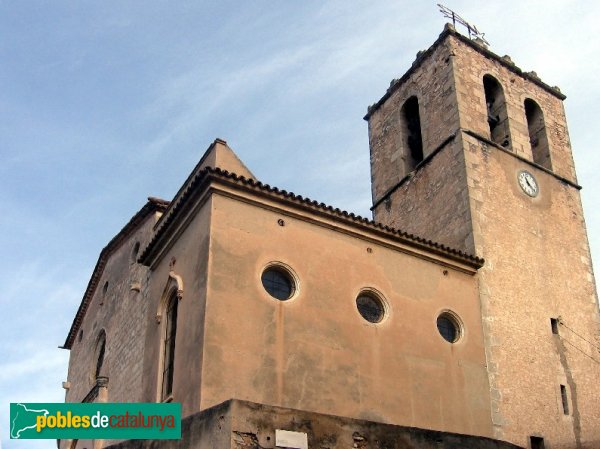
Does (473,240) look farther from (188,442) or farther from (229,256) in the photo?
(188,442)

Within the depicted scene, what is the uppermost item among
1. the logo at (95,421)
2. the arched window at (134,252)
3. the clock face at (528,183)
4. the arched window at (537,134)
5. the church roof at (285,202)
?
the arched window at (537,134)

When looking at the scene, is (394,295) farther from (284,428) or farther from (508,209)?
(284,428)

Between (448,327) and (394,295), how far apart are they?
1.55 metres

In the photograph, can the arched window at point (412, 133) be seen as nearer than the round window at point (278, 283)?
No

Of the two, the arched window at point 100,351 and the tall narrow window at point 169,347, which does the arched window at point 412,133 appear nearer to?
the tall narrow window at point 169,347

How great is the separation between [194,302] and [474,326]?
607 centimetres

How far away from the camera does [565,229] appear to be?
19.0 meters

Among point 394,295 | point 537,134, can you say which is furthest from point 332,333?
point 537,134

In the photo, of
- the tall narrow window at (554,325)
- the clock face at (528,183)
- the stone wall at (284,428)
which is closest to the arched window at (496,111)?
the clock face at (528,183)

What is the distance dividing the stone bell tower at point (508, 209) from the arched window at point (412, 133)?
0.11 ft

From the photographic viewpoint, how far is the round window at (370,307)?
1414 cm

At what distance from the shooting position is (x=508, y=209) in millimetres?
17906

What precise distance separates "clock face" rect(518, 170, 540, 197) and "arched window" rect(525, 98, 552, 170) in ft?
3.84

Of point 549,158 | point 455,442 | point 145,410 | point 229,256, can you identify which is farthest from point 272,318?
point 549,158
